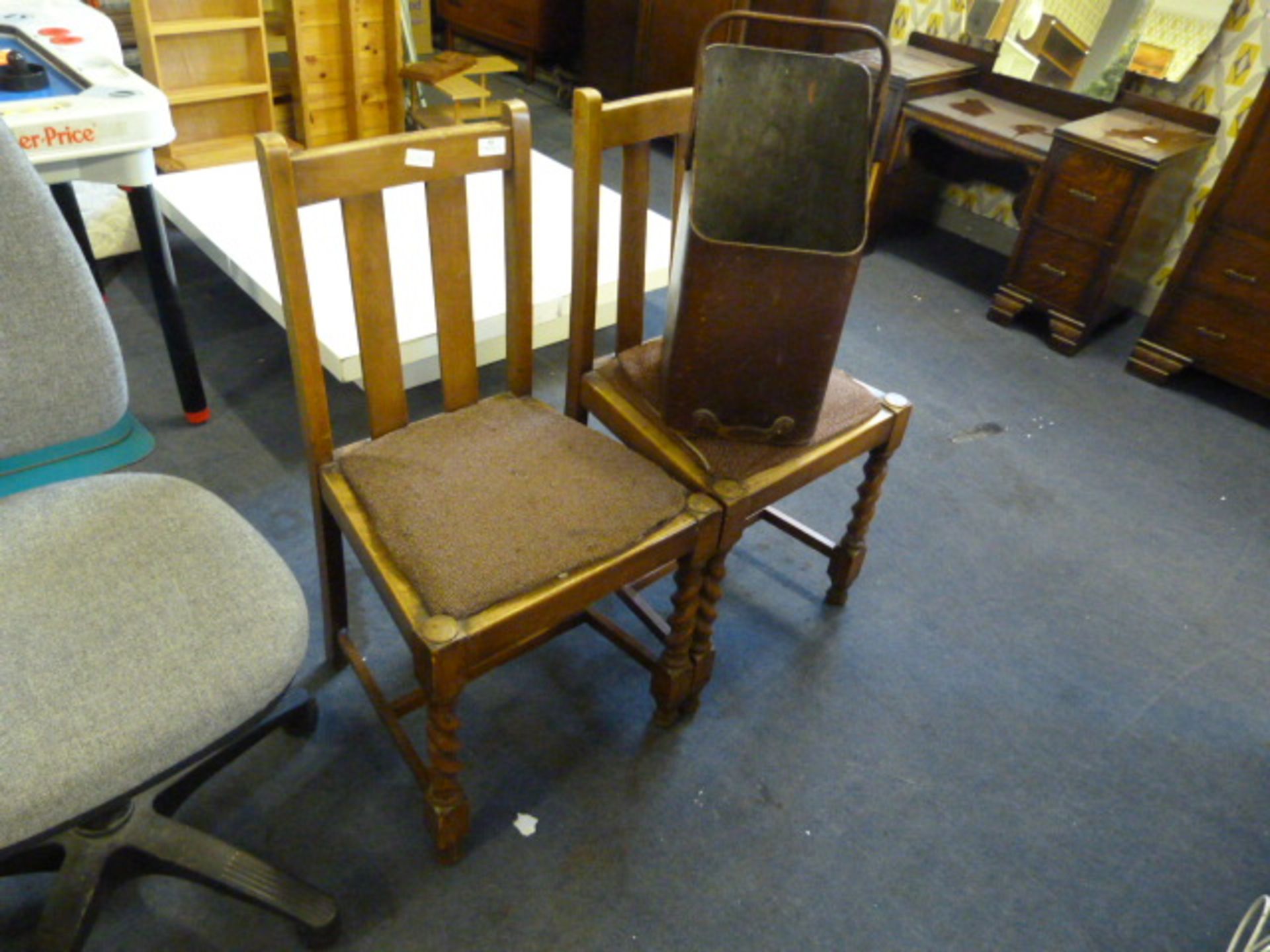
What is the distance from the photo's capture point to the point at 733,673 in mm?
1659

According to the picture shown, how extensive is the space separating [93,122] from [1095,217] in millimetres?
2445

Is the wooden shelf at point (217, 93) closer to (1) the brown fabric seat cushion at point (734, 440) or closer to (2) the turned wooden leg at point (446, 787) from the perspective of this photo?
(1) the brown fabric seat cushion at point (734, 440)

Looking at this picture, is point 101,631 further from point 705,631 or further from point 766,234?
point 766,234

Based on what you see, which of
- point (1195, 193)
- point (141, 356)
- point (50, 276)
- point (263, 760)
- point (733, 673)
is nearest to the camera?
point (50, 276)

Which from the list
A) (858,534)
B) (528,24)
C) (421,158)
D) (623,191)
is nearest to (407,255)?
(623,191)

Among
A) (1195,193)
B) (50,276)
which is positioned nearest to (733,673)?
(50,276)

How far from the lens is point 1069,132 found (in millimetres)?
2547

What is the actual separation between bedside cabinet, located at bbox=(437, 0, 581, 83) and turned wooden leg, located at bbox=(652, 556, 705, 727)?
3630 mm

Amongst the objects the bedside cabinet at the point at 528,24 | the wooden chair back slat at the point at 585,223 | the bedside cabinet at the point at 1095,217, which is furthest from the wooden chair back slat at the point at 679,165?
the bedside cabinet at the point at 528,24

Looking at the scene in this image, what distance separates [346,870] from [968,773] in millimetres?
1000

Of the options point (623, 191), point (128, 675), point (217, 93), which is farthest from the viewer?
point (217, 93)

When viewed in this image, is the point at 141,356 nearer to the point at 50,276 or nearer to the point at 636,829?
the point at 50,276

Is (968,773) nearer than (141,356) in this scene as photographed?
Yes

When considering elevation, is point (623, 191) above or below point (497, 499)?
above
